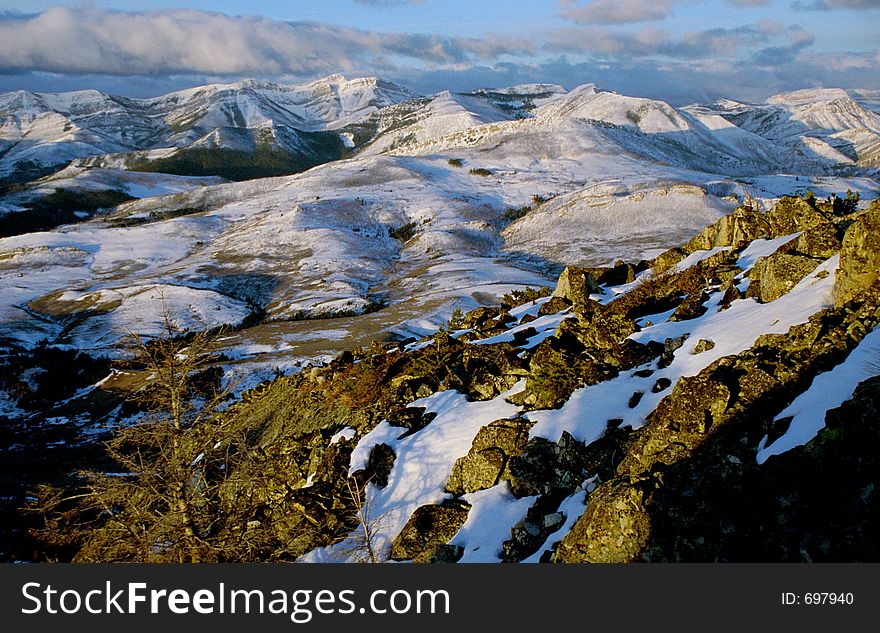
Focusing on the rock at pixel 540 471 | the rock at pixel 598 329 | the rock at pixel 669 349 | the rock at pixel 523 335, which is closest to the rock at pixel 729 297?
the rock at pixel 598 329

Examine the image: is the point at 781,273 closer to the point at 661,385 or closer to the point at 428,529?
the point at 661,385

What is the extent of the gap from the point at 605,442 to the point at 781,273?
29.8 ft

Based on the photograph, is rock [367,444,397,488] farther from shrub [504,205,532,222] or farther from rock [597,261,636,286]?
shrub [504,205,532,222]

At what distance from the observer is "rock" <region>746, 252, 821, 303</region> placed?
17500mm

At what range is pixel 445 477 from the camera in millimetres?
15453

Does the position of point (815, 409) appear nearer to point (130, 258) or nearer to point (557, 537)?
point (557, 537)

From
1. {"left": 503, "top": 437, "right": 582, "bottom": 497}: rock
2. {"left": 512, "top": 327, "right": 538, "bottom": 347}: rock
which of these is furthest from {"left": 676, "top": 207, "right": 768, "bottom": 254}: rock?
{"left": 503, "top": 437, "right": 582, "bottom": 497}: rock

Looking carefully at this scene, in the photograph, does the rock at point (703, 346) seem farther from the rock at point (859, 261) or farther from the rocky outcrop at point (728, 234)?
the rocky outcrop at point (728, 234)

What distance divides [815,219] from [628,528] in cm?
2151

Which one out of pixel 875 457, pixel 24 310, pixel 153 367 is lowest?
pixel 24 310

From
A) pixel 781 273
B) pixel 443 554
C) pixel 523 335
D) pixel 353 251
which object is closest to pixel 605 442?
pixel 443 554

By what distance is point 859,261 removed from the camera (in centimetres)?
1382

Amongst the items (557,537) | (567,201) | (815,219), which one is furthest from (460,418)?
(567,201)

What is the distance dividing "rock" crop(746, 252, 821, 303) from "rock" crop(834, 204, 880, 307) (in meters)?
2.96
